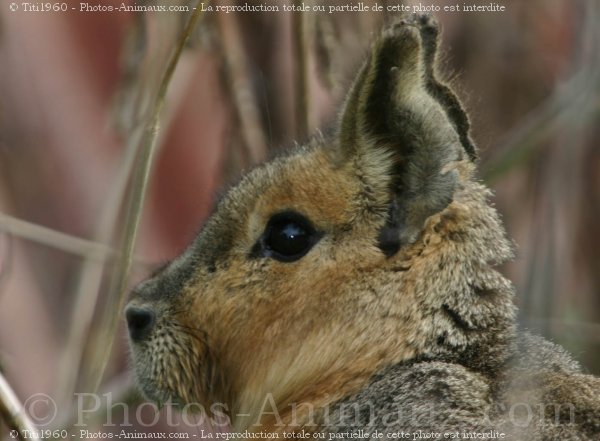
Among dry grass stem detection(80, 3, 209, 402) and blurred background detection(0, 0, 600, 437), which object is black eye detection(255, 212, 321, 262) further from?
blurred background detection(0, 0, 600, 437)

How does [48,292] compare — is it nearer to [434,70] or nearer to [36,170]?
[36,170]

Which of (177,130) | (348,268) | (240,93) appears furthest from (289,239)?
(177,130)

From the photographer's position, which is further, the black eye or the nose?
the nose

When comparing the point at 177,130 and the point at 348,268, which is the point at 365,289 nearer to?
the point at 348,268

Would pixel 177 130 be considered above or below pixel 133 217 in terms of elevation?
above

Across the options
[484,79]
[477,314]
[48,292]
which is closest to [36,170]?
[48,292]

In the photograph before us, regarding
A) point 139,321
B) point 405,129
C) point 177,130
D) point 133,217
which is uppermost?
point 177,130

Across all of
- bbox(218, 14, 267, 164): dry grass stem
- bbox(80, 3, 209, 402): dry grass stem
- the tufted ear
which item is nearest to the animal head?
the tufted ear
